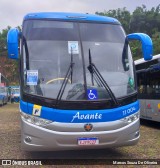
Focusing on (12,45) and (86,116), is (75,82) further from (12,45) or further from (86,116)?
(12,45)

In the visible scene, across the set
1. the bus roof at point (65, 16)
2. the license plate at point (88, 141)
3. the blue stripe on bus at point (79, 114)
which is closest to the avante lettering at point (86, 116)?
the blue stripe on bus at point (79, 114)

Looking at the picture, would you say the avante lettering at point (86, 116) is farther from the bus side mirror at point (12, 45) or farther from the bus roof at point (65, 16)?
the bus roof at point (65, 16)

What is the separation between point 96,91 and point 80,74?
0.53m

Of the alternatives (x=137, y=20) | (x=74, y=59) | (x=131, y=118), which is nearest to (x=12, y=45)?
(x=74, y=59)

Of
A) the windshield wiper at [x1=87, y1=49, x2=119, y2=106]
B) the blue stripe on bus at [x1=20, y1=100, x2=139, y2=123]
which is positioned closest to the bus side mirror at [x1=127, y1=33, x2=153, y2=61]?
the windshield wiper at [x1=87, y1=49, x2=119, y2=106]

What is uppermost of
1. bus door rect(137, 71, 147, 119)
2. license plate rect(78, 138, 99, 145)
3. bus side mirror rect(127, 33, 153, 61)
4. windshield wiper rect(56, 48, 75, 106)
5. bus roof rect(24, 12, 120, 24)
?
bus roof rect(24, 12, 120, 24)

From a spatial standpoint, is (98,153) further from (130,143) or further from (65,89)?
(65,89)

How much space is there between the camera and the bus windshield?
7418mm

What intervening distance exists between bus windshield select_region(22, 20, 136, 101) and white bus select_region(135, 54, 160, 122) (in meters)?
5.53

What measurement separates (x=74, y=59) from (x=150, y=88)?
7038mm

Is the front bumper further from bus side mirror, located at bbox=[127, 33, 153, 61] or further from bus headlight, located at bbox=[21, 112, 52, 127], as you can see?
bus side mirror, located at bbox=[127, 33, 153, 61]

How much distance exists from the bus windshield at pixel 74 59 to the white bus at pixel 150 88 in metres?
5.53

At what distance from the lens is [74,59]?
7738 millimetres

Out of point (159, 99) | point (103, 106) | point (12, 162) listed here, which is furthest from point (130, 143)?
point (159, 99)
